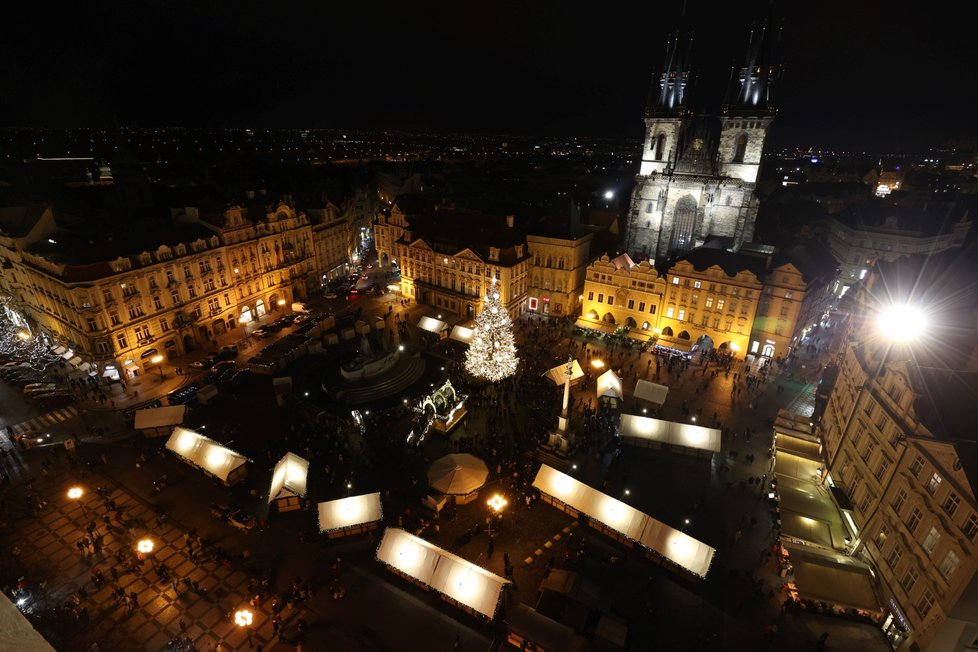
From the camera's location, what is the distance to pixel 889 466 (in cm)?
2808

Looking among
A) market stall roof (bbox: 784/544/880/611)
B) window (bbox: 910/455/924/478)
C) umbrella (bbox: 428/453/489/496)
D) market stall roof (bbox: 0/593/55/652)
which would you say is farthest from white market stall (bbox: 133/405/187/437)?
window (bbox: 910/455/924/478)

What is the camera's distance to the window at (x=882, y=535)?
2764 cm

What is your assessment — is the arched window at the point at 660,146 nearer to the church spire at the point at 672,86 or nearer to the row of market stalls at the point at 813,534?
the church spire at the point at 672,86

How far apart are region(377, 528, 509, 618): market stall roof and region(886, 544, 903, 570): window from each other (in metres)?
20.5

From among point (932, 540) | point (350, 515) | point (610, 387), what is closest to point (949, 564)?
point (932, 540)

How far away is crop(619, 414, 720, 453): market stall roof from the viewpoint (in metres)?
36.5

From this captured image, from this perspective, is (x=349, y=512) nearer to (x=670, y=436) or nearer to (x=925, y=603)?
(x=670, y=436)

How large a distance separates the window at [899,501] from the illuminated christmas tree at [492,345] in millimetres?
27268

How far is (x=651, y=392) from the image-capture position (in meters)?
42.1

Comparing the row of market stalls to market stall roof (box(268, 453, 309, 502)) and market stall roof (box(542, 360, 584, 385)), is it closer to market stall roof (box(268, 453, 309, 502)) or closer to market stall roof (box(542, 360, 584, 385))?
market stall roof (box(542, 360, 584, 385))

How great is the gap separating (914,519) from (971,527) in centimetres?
372

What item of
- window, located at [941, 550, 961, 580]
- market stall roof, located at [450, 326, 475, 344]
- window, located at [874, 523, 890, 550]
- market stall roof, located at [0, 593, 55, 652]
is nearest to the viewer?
market stall roof, located at [0, 593, 55, 652]

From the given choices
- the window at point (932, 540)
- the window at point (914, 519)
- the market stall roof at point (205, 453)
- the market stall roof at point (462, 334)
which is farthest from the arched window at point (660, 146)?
the market stall roof at point (205, 453)

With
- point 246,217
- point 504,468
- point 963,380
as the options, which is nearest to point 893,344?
point 963,380
